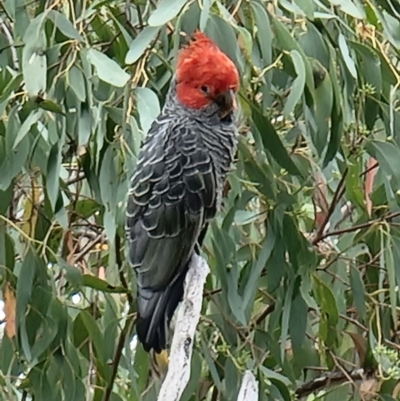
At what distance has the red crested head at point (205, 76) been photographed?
145 centimetres

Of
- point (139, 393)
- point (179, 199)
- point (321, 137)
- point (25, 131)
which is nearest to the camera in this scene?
point (25, 131)

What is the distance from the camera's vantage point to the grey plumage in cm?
157

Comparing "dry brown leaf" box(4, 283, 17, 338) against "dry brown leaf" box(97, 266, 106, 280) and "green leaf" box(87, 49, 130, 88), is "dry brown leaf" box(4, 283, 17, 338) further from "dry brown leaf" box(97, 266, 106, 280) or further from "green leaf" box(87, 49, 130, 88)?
"green leaf" box(87, 49, 130, 88)

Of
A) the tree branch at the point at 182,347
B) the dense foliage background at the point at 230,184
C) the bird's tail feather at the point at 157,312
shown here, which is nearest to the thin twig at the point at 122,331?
the dense foliage background at the point at 230,184

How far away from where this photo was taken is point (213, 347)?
186 centimetres

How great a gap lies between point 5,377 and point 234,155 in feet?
1.79

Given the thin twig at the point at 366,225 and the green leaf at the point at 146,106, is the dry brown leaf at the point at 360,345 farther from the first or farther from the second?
the green leaf at the point at 146,106

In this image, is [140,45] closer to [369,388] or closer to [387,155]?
[387,155]

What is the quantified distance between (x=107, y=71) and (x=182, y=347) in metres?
0.39

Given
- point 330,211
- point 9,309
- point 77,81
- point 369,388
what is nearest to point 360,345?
point 369,388

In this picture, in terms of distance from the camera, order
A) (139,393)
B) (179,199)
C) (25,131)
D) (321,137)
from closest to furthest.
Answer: (25,131), (321,137), (179,199), (139,393)

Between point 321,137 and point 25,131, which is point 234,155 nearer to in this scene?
point 321,137

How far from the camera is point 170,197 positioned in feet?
5.20

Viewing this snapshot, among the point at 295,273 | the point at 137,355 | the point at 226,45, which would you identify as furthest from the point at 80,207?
the point at 226,45
